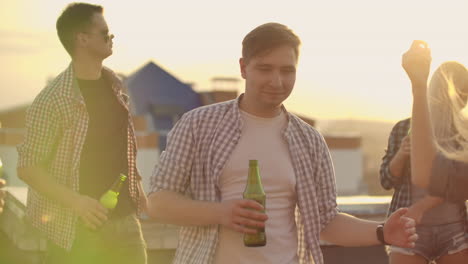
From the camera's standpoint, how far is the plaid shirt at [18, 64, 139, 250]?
4.46 meters

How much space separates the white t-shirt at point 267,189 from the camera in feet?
12.8

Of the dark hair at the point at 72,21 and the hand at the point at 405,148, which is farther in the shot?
the hand at the point at 405,148

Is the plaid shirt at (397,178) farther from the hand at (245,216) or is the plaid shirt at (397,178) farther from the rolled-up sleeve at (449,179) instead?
the hand at (245,216)

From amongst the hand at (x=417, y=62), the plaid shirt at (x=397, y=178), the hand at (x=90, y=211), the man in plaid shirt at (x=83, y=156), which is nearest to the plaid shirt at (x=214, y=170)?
the hand at (x=90, y=211)

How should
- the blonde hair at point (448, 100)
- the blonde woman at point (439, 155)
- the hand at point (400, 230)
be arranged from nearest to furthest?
the blonde woman at point (439, 155)
the hand at point (400, 230)
the blonde hair at point (448, 100)

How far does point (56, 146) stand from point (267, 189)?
1209 mm

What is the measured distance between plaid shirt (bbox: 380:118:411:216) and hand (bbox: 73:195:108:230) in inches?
75.3

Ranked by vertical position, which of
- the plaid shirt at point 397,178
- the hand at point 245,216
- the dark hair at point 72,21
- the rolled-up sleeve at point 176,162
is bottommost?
the plaid shirt at point 397,178

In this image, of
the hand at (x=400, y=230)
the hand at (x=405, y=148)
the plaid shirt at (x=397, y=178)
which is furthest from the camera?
the plaid shirt at (x=397, y=178)

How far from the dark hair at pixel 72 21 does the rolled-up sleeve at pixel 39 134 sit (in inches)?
15.8

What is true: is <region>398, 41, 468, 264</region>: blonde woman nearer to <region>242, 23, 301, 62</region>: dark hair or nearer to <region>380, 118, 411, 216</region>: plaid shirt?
<region>380, 118, 411, 216</region>: plaid shirt

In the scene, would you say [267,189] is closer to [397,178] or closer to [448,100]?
[448,100]

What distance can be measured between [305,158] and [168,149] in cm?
66

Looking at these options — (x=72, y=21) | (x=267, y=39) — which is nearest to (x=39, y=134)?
(x=72, y=21)
